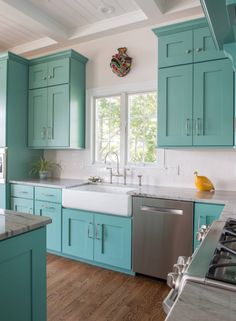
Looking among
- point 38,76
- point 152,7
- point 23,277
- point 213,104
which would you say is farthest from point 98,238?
point 152,7

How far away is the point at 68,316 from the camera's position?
194 centimetres

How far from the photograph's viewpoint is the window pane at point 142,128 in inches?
124

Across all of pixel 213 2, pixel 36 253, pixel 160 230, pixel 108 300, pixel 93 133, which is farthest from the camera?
pixel 93 133

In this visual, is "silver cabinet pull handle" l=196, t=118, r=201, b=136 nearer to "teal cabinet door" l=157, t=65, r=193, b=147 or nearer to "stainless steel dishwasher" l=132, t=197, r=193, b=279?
"teal cabinet door" l=157, t=65, r=193, b=147

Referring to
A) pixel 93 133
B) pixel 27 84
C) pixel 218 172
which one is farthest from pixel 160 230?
pixel 27 84

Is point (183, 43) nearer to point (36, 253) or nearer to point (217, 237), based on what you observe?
point (217, 237)

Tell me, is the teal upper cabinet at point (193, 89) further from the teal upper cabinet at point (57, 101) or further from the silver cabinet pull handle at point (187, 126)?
the teal upper cabinet at point (57, 101)

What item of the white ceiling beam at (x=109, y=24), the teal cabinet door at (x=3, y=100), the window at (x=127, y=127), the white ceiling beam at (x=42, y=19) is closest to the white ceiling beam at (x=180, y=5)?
the white ceiling beam at (x=109, y=24)

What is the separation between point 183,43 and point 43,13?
175 cm

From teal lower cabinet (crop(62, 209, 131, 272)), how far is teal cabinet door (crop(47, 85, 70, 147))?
100cm

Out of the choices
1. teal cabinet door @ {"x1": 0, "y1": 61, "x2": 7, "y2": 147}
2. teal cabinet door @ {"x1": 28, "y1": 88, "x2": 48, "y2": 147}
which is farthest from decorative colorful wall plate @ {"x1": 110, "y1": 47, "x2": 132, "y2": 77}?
teal cabinet door @ {"x1": 0, "y1": 61, "x2": 7, "y2": 147}

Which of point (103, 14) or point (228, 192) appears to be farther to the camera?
point (103, 14)

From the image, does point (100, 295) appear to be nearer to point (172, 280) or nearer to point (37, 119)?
point (172, 280)

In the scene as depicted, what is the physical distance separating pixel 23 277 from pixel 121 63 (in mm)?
2701
